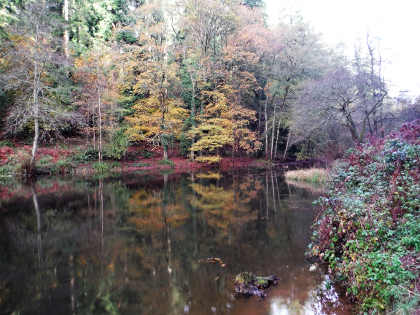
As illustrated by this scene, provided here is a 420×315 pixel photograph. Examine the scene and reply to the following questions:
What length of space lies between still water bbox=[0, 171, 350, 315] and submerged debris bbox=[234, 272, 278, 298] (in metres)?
0.13

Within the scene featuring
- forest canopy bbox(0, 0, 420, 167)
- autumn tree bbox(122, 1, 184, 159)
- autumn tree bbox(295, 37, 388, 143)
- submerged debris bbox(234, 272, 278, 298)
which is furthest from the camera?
autumn tree bbox(122, 1, 184, 159)

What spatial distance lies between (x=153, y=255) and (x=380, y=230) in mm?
4196

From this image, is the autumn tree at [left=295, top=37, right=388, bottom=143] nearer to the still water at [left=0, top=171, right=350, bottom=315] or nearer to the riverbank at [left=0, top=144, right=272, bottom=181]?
the still water at [left=0, top=171, right=350, bottom=315]

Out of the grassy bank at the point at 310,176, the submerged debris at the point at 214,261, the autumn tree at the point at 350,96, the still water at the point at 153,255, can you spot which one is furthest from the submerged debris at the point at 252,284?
the autumn tree at the point at 350,96

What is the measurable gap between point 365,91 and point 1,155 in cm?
2288

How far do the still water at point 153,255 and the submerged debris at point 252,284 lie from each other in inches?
5.2

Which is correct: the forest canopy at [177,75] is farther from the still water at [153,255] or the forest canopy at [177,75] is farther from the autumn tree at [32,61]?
the still water at [153,255]

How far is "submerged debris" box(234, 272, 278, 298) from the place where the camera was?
429 centimetres

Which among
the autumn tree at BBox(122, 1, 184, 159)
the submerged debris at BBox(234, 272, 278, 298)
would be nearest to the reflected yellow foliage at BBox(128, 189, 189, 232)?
the submerged debris at BBox(234, 272, 278, 298)

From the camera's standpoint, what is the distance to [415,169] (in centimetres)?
523

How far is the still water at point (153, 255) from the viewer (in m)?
4.12

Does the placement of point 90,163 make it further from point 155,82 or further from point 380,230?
point 380,230

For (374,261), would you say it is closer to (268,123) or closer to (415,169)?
(415,169)

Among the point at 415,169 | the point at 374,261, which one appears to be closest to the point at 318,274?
the point at 374,261
